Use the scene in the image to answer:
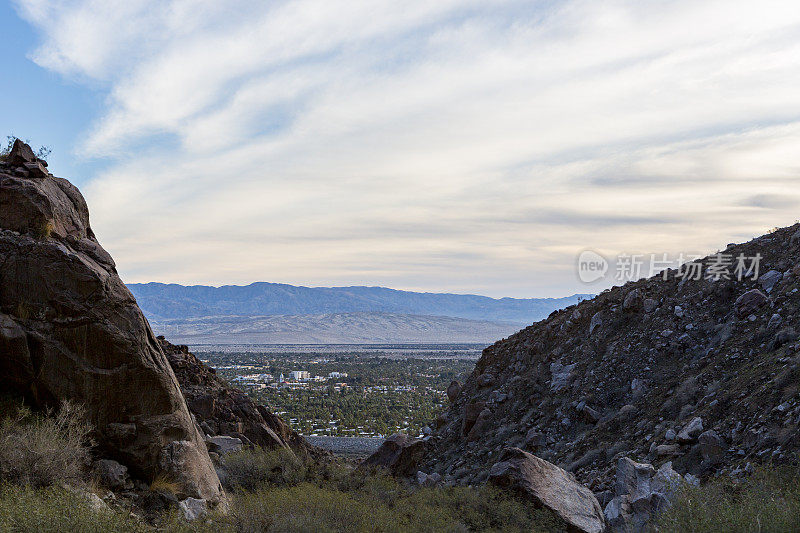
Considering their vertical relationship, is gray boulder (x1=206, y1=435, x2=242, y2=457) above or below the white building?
above

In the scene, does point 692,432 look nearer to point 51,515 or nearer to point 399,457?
point 399,457

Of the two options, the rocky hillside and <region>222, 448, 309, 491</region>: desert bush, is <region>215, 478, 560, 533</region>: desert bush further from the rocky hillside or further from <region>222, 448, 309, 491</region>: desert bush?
<region>222, 448, 309, 491</region>: desert bush

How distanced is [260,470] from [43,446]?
10.0 m

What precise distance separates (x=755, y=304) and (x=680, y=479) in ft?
29.2

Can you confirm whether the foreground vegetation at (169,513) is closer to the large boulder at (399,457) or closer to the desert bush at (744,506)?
the desert bush at (744,506)

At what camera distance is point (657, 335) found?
21.5m

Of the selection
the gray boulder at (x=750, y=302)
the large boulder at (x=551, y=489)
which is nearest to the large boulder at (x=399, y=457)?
the large boulder at (x=551, y=489)

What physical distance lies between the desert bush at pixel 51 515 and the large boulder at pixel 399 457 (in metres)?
14.3

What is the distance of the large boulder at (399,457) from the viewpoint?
76.9 ft

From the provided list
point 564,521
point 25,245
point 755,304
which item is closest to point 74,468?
point 25,245

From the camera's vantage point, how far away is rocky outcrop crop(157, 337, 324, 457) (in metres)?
25.3

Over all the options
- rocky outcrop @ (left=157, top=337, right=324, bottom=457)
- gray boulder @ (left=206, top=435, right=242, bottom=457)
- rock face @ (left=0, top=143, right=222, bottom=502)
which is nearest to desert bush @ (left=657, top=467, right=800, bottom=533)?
rock face @ (left=0, top=143, right=222, bottom=502)

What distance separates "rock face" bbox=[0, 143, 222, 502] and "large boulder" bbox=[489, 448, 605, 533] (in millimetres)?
7325

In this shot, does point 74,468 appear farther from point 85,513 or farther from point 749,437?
point 749,437
